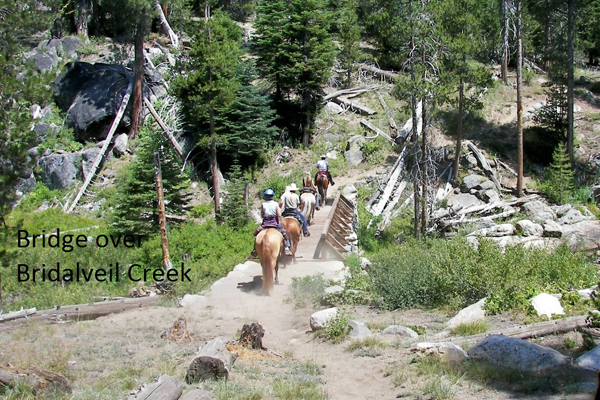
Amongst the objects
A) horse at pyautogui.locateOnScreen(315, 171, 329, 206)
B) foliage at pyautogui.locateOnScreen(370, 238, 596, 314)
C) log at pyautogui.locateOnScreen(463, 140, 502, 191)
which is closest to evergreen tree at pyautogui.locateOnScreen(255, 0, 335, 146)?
log at pyautogui.locateOnScreen(463, 140, 502, 191)

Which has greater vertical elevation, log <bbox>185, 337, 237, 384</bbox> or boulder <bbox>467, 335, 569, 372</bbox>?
boulder <bbox>467, 335, 569, 372</bbox>

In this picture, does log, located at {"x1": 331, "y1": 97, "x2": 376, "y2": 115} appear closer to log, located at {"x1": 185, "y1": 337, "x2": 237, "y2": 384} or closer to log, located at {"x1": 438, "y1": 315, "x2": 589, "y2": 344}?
log, located at {"x1": 438, "y1": 315, "x2": 589, "y2": 344}

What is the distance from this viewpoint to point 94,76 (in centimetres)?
3431

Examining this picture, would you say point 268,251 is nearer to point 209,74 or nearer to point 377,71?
point 209,74

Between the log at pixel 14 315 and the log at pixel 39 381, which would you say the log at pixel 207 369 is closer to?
the log at pixel 39 381

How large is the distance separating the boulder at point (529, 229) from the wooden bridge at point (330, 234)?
582 centimetres

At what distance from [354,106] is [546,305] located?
2591cm

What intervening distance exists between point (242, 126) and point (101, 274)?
12.5 metres

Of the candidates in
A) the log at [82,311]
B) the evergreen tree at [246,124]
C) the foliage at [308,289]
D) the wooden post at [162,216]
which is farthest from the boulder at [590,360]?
the evergreen tree at [246,124]

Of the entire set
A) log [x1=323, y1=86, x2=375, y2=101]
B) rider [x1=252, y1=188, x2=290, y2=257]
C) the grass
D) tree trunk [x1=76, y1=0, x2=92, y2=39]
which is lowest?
the grass

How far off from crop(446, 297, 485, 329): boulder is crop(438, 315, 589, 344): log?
0.85 m

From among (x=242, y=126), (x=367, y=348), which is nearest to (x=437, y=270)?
(x=367, y=348)

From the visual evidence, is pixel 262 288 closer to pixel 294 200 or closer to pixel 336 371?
pixel 294 200

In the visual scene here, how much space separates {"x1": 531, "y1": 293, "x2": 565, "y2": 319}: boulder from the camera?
10.5 meters
